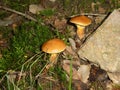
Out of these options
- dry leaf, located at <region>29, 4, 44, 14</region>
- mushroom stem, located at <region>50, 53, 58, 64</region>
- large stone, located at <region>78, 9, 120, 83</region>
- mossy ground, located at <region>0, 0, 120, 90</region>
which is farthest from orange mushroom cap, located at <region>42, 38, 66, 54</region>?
dry leaf, located at <region>29, 4, 44, 14</region>

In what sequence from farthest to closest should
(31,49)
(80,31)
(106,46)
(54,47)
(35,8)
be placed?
(35,8) → (80,31) → (31,49) → (106,46) → (54,47)

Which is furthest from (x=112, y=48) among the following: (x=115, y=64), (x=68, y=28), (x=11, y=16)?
(x=11, y=16)

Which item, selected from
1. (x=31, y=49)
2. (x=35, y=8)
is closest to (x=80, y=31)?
(x=31, y=49)

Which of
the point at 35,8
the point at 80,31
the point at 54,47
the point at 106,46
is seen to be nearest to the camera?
the point at 54,47

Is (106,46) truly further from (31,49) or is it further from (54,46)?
(31,49)

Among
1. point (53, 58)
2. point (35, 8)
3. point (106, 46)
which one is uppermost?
point (35, 8)

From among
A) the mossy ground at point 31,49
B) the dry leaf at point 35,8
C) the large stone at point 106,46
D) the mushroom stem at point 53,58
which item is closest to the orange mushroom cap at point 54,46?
the mossy ground at point 31,49

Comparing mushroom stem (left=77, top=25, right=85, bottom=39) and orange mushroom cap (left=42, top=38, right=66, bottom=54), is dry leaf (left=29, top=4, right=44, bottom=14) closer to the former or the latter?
mushroom stem (left=77, top=25, right=85, bottom=39)

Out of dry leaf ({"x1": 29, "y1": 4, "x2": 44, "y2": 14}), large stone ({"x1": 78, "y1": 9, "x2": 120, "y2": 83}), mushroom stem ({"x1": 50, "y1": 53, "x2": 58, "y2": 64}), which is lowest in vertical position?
mushroom stem ({"x1": 50, "y1": 53, "x2": 58, "y2": 64})

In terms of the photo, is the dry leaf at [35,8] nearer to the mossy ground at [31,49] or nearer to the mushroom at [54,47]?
the mossy ground at [31,49]
